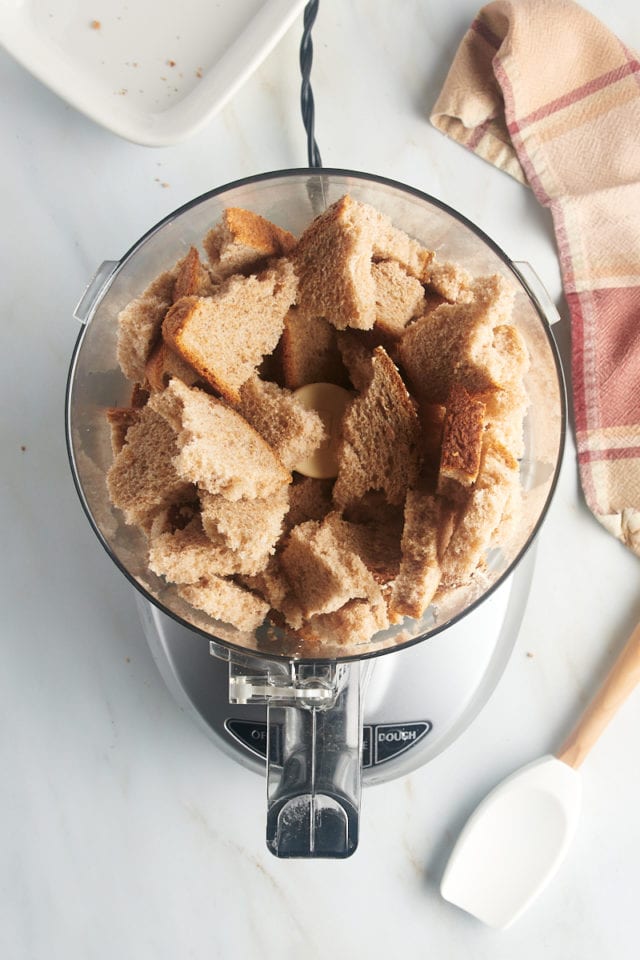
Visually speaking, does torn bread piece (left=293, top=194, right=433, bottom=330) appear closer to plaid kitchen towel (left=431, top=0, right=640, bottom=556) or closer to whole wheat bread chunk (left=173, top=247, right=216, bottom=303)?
whole wheat bread chunk (left=173, top=247, right=216, bottom=303)

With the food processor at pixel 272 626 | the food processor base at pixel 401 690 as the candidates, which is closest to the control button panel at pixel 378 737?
the food processor base at pixel 401 690

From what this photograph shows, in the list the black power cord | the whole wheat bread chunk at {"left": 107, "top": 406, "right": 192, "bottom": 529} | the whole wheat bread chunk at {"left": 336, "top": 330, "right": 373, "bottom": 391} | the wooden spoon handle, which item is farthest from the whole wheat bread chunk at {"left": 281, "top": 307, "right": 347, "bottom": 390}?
the wooden spoon handle

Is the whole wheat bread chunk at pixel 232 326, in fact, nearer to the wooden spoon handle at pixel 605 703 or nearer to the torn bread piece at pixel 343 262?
the torn bread piece at pixel 343 262

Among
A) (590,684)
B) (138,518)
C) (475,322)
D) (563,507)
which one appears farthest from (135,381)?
(590,684)

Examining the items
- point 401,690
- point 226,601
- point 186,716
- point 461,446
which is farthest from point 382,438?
point 186,716

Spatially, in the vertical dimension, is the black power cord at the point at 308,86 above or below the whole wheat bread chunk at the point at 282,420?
above

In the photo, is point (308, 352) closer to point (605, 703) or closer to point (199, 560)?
point (199, 560)
